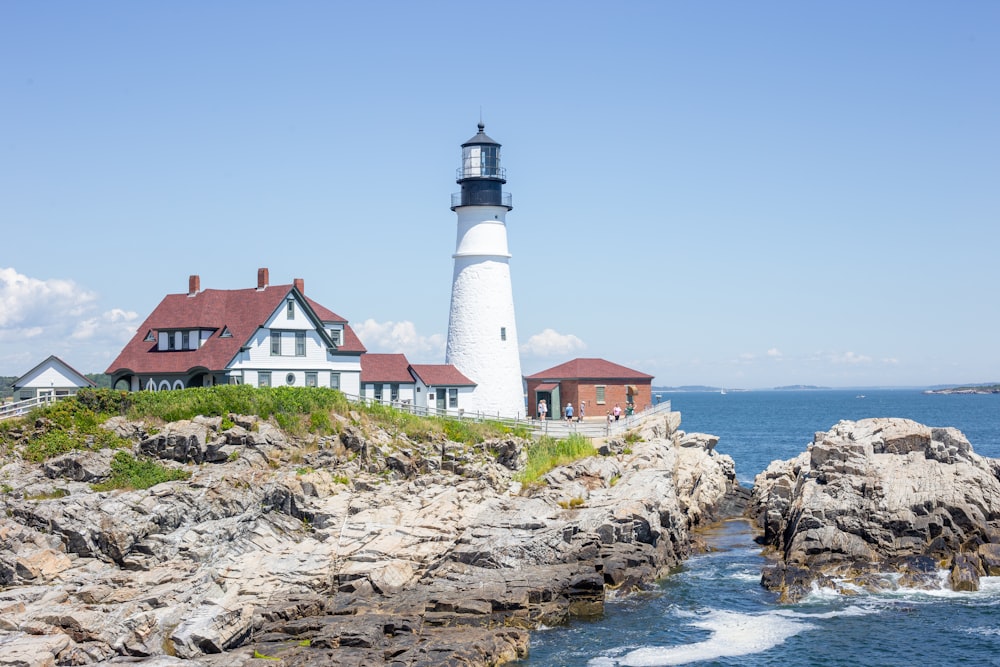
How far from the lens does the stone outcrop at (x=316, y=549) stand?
2483 centimetres

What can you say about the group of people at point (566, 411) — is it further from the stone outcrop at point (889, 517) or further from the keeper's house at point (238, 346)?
the stone outcrop at point (889, 517)

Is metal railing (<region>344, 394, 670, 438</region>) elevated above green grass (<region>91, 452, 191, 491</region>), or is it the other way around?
metal railing (<region>344, 394, 670, 438</region>)

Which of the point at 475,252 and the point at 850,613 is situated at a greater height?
the point at 475,252

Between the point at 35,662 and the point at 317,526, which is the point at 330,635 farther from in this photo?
the point at 317,526

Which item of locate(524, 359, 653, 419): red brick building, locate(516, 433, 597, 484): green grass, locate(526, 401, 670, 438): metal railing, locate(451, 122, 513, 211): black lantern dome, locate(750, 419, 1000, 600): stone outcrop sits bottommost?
locate(750, 419, 1000, 600): stone outcrop

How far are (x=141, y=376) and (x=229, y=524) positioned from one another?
654 inches

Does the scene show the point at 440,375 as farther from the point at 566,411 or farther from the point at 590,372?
the point at 590,372

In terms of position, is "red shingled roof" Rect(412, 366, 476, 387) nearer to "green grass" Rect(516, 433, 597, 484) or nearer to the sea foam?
"green grass" Rect(516, 433, 597, 484)

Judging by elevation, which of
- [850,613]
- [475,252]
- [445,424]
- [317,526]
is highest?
[475,252]

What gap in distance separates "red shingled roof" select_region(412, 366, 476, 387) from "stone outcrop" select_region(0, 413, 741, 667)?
815cm

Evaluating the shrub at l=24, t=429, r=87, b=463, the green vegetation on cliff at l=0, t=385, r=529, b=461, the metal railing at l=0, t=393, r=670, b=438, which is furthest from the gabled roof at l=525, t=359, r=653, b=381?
the shrub at l=24, t=429, r=87, b=463

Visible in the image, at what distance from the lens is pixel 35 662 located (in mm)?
22547

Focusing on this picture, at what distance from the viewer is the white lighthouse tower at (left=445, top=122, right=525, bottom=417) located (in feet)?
172

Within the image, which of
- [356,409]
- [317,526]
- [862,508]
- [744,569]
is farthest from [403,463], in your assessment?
[862,508]
